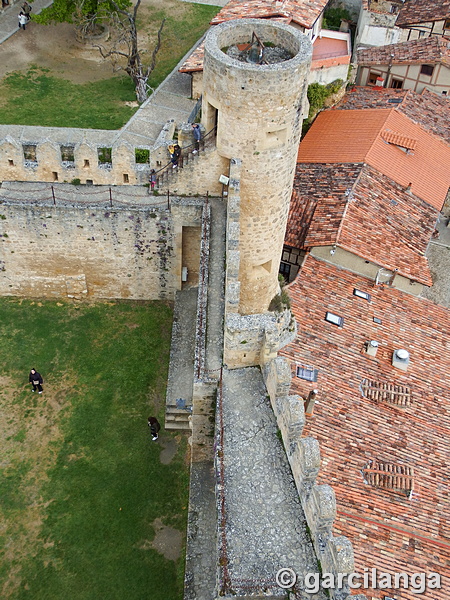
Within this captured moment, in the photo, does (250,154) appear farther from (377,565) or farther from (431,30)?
(431,30)

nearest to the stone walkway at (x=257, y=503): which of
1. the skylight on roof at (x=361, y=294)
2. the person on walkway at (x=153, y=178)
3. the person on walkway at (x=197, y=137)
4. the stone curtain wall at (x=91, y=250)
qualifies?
the skylight on roof at (x=361, y=294)

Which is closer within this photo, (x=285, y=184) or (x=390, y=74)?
(x=285, y=184)

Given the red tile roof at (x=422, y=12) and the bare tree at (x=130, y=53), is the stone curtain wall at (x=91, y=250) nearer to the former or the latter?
the bare tree at (x=130, y=53)

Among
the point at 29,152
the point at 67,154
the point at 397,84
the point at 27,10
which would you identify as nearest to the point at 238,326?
the point at 67,154

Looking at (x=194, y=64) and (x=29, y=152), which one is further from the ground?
(x=194, y=64)

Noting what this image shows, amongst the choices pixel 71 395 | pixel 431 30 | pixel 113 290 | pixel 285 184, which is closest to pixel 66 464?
pixel 71 395

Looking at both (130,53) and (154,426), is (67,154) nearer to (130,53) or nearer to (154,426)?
(154,426)
